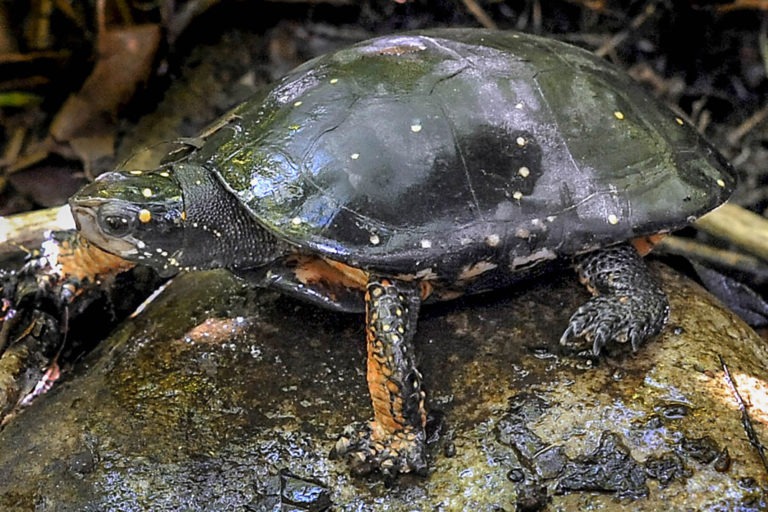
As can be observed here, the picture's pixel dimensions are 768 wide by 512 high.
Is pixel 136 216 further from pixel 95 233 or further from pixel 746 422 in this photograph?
pixel 746 422

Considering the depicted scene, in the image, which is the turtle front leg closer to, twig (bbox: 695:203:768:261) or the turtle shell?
the turtle shell

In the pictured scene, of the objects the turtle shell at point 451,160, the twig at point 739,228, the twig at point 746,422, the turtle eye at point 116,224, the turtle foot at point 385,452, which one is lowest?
the twig at point 739,228

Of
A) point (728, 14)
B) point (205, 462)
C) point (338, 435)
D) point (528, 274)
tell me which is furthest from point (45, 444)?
point (728, 14)

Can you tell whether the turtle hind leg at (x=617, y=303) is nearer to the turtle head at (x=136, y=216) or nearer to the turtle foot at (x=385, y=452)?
the turtle foot at (x=385, y=452)

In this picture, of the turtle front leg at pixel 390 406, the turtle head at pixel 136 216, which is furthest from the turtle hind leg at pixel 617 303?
the turtle head at pixel 136 216

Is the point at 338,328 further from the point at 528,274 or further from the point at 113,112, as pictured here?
the point at 113,112

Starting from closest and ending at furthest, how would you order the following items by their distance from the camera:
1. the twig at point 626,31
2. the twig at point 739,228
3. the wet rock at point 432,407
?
the wet rock at point 432,407 < the twig at point 739,228 < the twig at point 626,31

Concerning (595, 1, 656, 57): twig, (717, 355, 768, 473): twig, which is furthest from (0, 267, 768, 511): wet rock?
(595, 1, 656, 57): twig

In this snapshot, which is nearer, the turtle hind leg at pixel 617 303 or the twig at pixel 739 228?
the turtle hind leg at pixel 617 303
